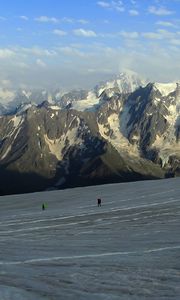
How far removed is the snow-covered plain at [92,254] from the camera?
20344 mm

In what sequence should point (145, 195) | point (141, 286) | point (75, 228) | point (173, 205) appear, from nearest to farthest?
point (141, 286) < point (75, 228) < point (173, 205) < point (145, 195)

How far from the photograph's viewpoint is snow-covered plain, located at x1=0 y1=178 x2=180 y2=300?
20.3 m

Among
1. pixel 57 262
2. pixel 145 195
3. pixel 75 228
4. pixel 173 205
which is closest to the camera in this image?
pixel 57 262

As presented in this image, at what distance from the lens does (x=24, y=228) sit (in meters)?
47.4

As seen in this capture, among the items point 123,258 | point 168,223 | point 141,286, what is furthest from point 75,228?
point 141,286

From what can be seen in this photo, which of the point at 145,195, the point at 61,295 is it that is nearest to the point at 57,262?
the point at 61,295

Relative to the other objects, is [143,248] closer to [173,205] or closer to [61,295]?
[61,295]

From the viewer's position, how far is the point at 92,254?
30.1 m

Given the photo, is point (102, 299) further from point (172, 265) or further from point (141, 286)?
point (172, 265)

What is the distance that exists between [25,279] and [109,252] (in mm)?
9117

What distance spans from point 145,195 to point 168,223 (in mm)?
33382

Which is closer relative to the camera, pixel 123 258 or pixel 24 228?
pixel 123 258

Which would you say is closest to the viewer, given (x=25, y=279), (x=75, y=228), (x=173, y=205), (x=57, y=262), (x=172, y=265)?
(x=25, y=279)

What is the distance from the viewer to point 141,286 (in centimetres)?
2083
